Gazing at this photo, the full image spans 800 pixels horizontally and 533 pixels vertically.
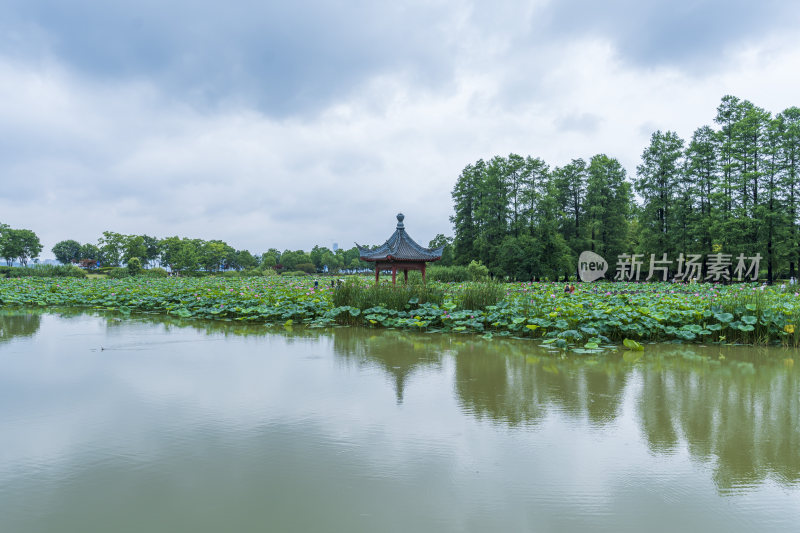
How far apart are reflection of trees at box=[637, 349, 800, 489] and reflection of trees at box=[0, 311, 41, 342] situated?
953 centimetres

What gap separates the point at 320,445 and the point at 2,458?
197cm

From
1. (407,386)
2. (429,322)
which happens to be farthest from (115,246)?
(407,386)

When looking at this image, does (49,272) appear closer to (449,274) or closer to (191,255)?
(191,255)

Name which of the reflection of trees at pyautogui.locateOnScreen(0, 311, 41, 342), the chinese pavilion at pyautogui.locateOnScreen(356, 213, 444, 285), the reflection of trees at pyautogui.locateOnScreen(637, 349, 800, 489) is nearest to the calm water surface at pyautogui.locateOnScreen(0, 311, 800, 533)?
the reflection of trees at pyautogui.locateOnScreen(637, 349, 800, 489)

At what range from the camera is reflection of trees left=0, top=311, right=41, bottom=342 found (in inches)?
319

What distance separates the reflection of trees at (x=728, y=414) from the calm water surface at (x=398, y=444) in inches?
0.8

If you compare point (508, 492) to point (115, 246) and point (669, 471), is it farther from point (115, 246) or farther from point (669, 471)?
point (115, 246)

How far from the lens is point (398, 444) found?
10.0 feet

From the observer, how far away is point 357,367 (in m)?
5.49

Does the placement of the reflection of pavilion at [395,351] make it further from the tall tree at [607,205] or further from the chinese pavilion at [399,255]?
Answer: the tall tree at [607,205]

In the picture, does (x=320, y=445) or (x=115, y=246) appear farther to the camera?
(x=115, y=246)

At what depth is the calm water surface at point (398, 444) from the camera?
2.22 meters

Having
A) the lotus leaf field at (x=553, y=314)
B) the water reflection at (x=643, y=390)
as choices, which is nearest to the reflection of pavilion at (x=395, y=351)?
the water reflection at (x=643, y=390)

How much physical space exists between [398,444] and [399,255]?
41.6 ft
